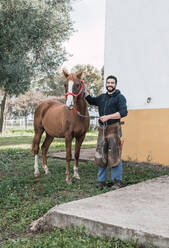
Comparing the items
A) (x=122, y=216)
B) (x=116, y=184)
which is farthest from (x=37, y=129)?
(x=122, y=216)

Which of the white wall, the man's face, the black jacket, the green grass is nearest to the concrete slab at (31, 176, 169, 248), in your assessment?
the green grass

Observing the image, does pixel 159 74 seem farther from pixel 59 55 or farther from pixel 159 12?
pixel 59 55

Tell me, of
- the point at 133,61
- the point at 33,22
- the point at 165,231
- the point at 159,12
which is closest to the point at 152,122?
the point at 133,61

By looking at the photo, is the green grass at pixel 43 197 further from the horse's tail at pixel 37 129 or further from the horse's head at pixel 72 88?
the horse's head at pixel 72 88

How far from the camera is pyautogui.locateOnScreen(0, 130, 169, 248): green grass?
3121mm

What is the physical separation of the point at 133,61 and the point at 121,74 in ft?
1.63

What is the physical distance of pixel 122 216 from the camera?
3.31 m

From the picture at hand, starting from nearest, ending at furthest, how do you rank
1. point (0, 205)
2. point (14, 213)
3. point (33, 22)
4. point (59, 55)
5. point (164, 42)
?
point (14, 213)
point (0, 205)
point (164, 42)
point (33, 22)
point (59, 55)

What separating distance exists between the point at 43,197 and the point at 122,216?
6.13 ft

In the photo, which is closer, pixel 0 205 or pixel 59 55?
pixel 0 205

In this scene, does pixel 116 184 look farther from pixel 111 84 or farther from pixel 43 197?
pixel 111 84

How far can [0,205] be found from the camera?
15.1 feet

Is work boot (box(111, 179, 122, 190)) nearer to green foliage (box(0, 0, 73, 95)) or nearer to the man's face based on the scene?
the man's face

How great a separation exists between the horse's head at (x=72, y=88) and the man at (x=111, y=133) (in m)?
0.46
